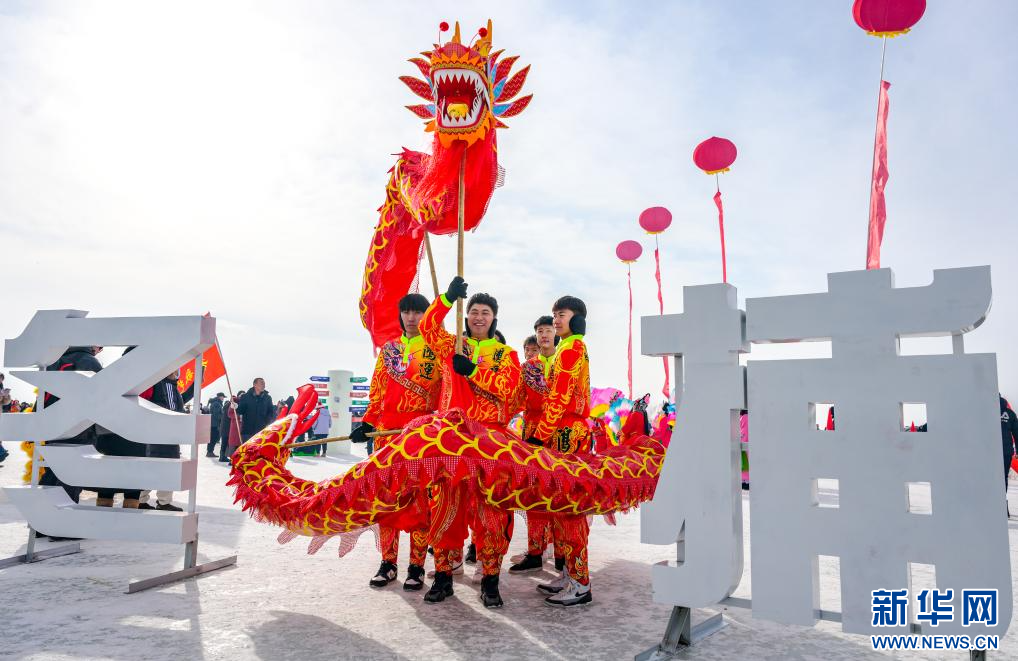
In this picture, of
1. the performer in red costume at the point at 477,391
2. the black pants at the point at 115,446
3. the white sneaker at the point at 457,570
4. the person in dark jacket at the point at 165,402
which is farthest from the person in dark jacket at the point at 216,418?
the performer in red costume at the point at 477,391

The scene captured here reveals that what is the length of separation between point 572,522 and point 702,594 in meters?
0.94

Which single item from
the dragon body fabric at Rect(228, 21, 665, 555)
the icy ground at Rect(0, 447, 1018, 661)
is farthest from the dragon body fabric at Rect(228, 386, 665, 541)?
the icy ground at Rect(0, 447, 1018, 661)

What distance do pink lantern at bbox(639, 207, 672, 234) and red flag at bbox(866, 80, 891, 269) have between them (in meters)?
3.77

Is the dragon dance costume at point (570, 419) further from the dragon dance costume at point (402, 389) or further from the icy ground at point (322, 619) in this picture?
the dragon dance costume at point (402, 389)

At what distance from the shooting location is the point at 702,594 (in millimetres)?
2598

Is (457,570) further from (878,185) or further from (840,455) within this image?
(878,185)

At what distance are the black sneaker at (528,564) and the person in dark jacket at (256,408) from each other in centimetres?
685

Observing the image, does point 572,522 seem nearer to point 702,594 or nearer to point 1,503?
point 702,594

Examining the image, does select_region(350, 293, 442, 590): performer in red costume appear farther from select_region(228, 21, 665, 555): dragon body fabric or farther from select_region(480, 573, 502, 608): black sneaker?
select_region(480, 573, 502, 608): black sneaker

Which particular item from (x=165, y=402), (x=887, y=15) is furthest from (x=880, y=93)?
(x=165, y=402)

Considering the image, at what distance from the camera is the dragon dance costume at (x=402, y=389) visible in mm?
3809

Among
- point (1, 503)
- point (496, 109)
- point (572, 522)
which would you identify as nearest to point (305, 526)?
point (572, 522)

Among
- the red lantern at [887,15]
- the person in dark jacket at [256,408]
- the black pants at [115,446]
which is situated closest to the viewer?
the red lantern at [887,15]

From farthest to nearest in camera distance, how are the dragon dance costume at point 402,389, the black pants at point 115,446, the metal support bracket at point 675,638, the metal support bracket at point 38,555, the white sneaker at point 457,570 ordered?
the black pants at point 115,446 < the metal support bracket at point 38,555 < the white sneaker at point 457,570 < the dragon dance costume at point 402,389 < the metal support bracket at point 675,638
